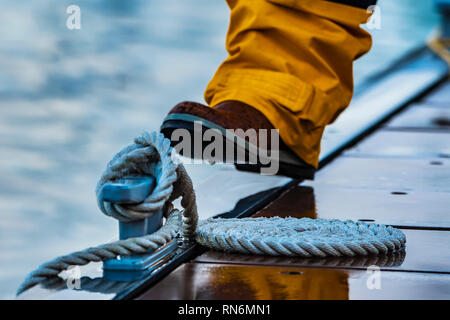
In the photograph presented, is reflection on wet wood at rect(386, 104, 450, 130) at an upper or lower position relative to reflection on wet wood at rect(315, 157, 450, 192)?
upper

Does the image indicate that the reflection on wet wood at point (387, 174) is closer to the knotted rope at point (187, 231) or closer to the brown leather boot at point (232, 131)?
the brown leather boot at point (232, 131)

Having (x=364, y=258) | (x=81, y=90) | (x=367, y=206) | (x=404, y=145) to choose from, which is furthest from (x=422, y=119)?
(x=81, y=90)

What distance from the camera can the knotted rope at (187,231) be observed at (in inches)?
39.7

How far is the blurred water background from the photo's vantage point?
3.60 metres

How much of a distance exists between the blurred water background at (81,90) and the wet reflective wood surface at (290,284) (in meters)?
1.81

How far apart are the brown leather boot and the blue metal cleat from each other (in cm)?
42

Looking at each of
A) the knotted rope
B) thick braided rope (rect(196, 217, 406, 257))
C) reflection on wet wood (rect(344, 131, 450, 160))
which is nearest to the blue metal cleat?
the knotted rope

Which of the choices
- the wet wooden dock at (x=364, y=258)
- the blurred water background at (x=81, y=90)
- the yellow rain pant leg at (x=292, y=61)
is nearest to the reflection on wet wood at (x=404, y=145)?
the wet wooden dock at (x=364, y=258)

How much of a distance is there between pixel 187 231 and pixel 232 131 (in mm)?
341

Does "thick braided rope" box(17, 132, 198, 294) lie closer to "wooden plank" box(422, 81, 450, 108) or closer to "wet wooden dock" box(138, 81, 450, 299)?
"wet wooden dock" box(138, 81, 450, 299)

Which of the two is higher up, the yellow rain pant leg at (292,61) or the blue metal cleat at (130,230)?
the yellow rain pant leg at (292,61)

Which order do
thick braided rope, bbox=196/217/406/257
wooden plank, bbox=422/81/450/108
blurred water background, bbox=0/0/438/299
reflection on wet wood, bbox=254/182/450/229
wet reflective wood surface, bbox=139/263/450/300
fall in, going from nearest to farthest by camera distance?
wet reflective wood surface, bbox=139/263/450/300
thick braided rope, bbox=196/217/406/257
reflection on wet wood, bbox=254/182/450/229
wooden plank, bbox=422/81/450/108
blurred water background, bbox=0/0/438/299

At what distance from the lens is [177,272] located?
1.04 metres
